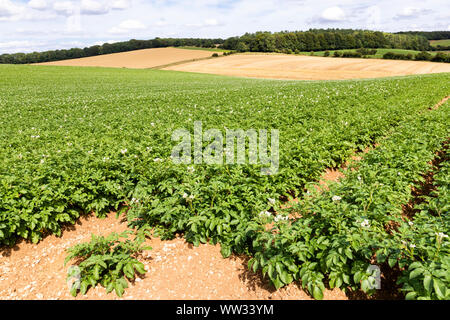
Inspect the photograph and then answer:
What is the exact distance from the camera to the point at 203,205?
15.5 ft

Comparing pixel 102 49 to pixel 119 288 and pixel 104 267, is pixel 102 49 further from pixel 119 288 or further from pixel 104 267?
pixel 119 288

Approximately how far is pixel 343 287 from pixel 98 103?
740 inches

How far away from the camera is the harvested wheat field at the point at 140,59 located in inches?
2714

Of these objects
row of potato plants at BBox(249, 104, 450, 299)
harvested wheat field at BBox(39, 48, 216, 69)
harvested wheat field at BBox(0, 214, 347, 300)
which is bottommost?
harvested wheat field at BBox(0, 214, 347, 300)

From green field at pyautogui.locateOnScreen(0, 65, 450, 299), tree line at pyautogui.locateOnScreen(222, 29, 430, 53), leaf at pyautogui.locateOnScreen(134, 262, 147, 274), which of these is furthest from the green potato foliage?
tree line at pyautogui.locateOnScreen(222, 29, 430, 53)

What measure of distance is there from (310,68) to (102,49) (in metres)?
69.5

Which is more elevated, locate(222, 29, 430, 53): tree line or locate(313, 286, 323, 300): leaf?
locate(222, 29, 430, 53): tree line

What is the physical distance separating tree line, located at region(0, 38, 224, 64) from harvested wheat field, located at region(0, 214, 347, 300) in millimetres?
95489

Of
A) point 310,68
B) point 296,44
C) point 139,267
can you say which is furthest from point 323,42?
point 139,267

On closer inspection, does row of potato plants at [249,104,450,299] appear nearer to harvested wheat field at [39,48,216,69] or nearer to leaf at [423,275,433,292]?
leaf at [423,275,433,292]

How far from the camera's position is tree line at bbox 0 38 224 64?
8006 centimetres

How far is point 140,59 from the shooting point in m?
75.1

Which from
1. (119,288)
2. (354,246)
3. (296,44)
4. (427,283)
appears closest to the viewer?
(427,283)
